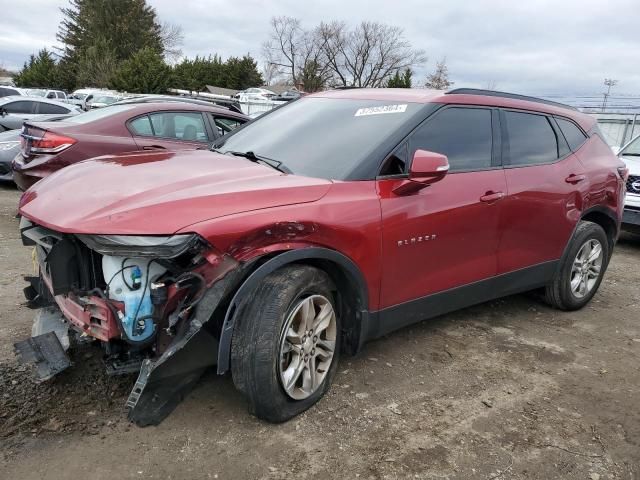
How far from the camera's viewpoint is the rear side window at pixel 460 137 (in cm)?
336

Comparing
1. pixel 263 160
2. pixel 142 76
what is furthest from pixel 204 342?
pixel 142 76

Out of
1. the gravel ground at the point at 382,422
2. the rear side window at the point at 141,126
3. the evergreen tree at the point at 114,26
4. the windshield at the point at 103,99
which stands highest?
the evergreen tree at the point at 114,26

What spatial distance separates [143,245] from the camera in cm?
230

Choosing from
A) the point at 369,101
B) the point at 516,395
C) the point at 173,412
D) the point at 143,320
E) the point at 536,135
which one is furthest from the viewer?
the point at 536,135

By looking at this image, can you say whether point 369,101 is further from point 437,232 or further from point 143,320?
point 143,320

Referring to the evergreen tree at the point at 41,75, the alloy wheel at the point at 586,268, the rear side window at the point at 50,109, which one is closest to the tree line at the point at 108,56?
the evergreen tree at the point at 41,75

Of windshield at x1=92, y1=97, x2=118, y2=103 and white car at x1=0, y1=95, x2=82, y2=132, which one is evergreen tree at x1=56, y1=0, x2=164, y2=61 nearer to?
windshield at x1=92, y1=97, x2=118, y2=103

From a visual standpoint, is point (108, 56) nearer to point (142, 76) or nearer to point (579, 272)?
point (142, 76)

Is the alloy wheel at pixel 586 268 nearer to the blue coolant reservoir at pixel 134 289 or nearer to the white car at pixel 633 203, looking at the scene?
the white car at pixel 633 203

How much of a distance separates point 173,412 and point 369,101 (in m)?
2.25

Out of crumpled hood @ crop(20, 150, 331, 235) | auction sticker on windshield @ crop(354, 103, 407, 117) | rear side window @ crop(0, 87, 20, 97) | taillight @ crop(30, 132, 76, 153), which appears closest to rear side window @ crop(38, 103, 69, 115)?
taillight @ crop(30, 132, 76, 153)

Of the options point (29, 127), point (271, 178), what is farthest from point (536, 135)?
point (29, 127)

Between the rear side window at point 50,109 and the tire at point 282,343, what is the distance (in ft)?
42.2

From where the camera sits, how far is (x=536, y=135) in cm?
419
